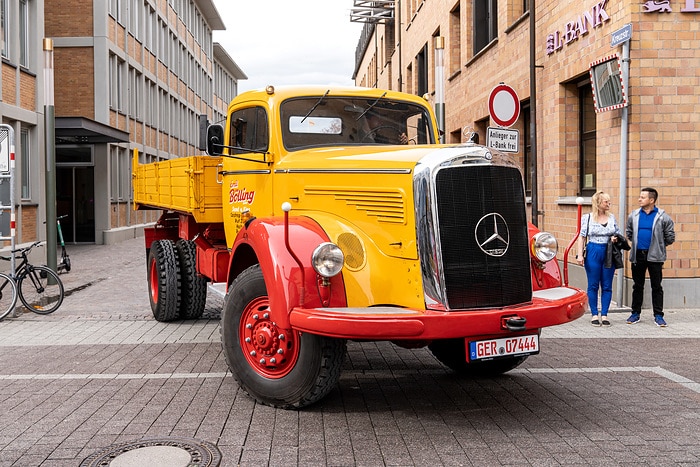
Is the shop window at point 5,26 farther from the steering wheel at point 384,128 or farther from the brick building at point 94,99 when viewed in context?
the steering wheel at point 384,128

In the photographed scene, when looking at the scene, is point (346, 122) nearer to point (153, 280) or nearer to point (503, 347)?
point (503, 347)

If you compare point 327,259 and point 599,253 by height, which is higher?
point 327,259

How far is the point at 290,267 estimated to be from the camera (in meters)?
5.26

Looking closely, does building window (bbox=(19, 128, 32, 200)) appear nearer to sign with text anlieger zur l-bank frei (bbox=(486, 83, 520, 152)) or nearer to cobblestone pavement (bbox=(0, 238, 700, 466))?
cobblestone pavement (bbox=(0, 238, 700, 466))

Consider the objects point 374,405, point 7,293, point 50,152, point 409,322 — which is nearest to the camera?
point 409,322

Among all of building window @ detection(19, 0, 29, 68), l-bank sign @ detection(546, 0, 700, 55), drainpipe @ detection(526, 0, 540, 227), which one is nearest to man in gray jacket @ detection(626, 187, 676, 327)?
drainpipe @ detection(526, 0, 540, 227)

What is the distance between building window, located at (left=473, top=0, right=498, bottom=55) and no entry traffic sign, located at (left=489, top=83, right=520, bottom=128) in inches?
307

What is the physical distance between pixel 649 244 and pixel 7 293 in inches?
322

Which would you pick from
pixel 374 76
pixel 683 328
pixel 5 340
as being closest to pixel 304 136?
pixel 5 340

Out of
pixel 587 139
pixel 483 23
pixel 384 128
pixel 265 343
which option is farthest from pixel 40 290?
pixel 483 23

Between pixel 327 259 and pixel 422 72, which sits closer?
pixel 327 259

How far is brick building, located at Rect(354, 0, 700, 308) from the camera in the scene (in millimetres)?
10727

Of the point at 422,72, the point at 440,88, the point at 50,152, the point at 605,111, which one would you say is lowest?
the point at 50,152

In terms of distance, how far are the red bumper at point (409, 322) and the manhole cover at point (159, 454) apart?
971 mm
